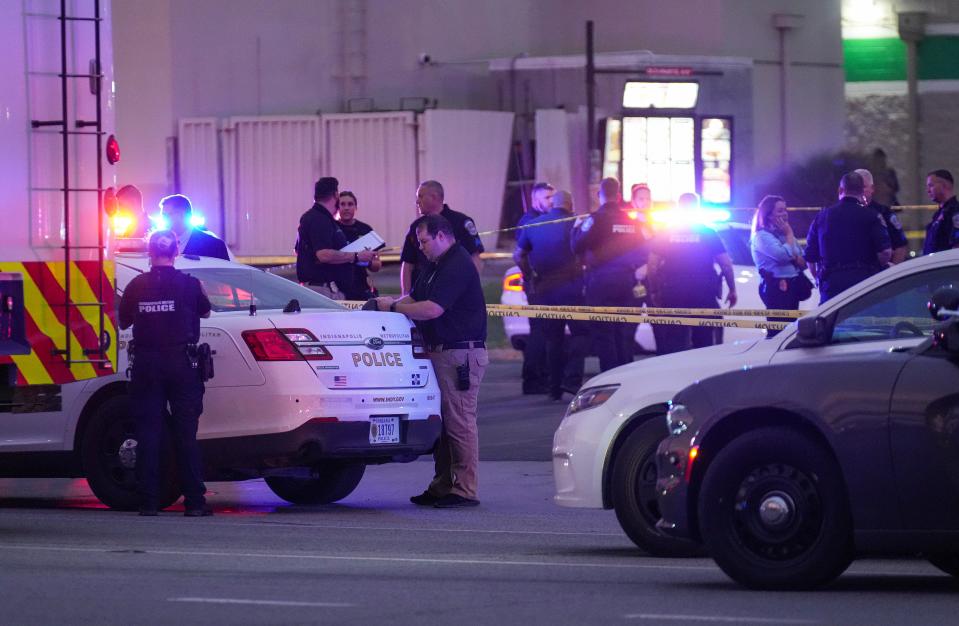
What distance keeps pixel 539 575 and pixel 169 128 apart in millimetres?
A: 25123

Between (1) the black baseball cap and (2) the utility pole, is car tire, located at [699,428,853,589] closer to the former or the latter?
(1) the black baseball cap

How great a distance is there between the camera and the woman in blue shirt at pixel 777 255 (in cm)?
1582

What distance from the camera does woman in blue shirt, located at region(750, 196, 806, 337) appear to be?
15.8m

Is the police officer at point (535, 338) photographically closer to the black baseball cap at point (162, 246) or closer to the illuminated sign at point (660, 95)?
the black baseball cap at point (162, 246)

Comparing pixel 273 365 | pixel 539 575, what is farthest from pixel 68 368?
pixel 539 575

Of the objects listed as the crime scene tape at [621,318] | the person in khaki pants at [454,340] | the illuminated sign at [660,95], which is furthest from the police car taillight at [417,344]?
the illuminated sign at [660,95]

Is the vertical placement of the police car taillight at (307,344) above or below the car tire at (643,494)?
above

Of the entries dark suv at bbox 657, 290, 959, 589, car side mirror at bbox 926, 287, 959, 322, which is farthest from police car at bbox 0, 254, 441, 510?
car side mirror at bbox 926, 287, 959, 322

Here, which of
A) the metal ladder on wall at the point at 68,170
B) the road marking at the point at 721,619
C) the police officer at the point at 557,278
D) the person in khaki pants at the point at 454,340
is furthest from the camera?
the police officer at the point at 557,278

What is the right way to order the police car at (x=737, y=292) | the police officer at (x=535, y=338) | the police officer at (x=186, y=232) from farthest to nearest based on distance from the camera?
the police car at (x=737, y=292) < the police officer at (x=535, y=338) < the police officer at (x=186, y=232)

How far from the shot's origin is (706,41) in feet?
115

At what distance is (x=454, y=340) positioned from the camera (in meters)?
11.7

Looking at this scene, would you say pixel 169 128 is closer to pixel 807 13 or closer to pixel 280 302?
pixel 807 13

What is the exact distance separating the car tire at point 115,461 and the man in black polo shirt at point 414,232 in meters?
2.24
